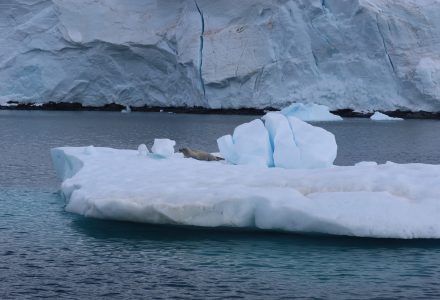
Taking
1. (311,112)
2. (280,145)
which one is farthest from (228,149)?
(311,112)

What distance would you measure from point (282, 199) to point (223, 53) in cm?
2666

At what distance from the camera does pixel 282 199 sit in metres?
8.19

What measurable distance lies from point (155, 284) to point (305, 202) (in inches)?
88.3

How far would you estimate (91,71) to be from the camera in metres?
36.7

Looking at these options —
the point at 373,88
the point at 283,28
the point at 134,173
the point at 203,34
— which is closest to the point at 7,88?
the point at 203,34

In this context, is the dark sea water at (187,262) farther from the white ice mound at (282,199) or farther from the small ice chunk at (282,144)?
the small ice chunk at (282,144)

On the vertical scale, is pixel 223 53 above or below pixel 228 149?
above

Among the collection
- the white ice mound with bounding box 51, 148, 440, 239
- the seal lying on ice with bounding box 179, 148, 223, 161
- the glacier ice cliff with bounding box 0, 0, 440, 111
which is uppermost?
the glacier ice cliff with bounding box 0, 0, 440, 111

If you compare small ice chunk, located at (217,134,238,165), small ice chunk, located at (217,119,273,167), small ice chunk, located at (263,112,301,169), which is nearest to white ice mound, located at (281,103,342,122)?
small ice chunk, located at (263,112,301,169)

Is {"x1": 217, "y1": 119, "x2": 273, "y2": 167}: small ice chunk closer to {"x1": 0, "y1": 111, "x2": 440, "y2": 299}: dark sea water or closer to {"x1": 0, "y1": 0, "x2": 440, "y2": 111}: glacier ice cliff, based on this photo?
{"x1": 0, "y1": 111, "x2": 440, "y2": 299}: dark sea water

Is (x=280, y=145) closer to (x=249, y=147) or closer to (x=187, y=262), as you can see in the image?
(x=249, y=147)

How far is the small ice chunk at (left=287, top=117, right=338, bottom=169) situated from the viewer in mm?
11508

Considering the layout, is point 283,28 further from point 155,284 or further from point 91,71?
point 155,284

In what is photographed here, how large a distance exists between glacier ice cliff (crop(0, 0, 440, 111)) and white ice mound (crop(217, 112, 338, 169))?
2091 cm
